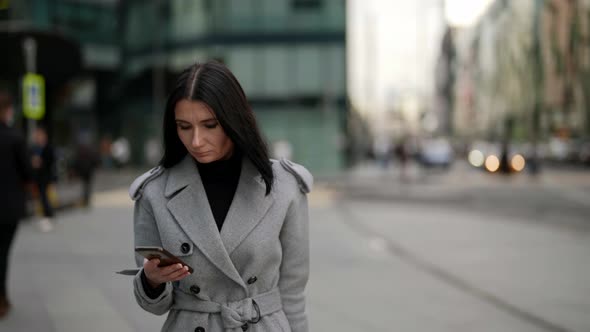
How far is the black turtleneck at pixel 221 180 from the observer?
230 centimetres

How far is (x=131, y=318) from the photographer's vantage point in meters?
5.84

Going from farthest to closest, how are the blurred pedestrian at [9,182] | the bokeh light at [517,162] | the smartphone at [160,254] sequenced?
the bokeh light at [517,162]
the blurred pedestrian at [9,182]
the smartphone at [160,254]

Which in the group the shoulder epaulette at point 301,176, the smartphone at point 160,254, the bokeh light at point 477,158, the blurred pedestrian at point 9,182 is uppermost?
the shoulder epaulette at point 301,176

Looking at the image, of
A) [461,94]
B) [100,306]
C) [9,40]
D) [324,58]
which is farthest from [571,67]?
[461,94]

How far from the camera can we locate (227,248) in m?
2.21

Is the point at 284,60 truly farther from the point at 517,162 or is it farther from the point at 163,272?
the point at 163,272

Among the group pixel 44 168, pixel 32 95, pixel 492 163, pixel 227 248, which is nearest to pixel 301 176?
pixel 227 248

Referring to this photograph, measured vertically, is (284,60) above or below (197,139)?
above

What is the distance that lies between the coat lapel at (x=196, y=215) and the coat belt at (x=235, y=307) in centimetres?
8

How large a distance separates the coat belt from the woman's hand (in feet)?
0.64

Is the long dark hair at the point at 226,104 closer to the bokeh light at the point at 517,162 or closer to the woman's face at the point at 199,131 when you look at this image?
the woman's face at the point at 199,131

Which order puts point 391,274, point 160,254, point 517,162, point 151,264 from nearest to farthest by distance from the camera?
point 160,254, point 151,264, point 391,274, point 517,162

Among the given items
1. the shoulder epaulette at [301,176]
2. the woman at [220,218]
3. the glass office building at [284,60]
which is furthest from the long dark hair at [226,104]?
the glass office building at [284,60]

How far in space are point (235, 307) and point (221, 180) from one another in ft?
1.40
